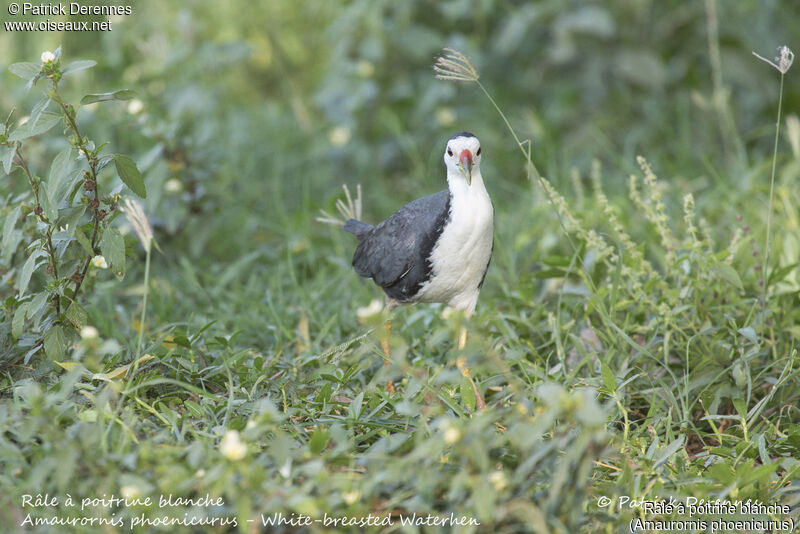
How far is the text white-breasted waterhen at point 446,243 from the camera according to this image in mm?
2537

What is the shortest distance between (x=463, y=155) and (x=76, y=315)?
4.29 feet

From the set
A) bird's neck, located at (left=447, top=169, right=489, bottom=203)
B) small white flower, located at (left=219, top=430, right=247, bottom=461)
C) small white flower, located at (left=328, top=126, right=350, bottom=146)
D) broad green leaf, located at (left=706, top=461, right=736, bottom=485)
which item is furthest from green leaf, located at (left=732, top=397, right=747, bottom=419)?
small white flower, located at (left=328, top=126, right=350, bottom=146)

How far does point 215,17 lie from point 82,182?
456 cm

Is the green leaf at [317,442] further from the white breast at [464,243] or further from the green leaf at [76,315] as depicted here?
the green leaf at [76,315]

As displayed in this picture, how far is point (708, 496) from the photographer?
2.19 meters

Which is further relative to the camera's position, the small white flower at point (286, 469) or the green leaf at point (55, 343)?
the green leaf at point (55, 343)

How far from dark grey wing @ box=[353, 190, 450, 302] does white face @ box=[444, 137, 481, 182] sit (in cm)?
11

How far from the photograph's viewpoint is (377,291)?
3.77 metres

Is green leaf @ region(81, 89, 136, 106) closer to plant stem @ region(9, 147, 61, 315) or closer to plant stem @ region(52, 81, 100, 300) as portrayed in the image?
plant stem @ region(52, 81, 100, 300)

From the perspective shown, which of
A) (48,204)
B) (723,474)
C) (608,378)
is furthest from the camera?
(608,378)

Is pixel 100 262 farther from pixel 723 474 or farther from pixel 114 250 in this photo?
pixel 723 474

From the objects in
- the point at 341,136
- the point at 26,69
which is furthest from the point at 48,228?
the point at 341,136

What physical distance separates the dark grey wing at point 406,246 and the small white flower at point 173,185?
1.33 m

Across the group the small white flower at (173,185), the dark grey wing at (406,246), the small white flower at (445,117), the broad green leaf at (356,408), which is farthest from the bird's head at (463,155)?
the small white flower at (445,117)
